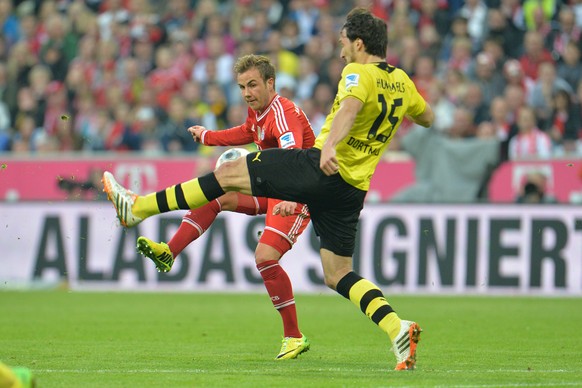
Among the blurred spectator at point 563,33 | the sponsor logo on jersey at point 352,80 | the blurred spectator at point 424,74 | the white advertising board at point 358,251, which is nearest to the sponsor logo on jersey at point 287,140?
the sponsor logo on jersey at point 352,80

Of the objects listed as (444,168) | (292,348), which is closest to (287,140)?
(292,348)

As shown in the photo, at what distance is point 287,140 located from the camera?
30.3 ft

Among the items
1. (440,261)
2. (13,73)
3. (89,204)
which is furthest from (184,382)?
(13,73)

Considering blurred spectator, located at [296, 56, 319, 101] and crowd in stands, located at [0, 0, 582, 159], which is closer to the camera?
crowd in stands, located at [0, 0, 582, 159]

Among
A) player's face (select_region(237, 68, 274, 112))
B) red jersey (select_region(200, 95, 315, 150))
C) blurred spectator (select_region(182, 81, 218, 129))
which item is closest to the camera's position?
red jersey (select_region(200, 95, 315, 150))

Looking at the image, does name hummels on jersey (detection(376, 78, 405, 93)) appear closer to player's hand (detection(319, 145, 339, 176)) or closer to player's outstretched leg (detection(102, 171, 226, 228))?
player's hand (detection(319, 145, 339, 176))

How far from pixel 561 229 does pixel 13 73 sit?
12.1 m

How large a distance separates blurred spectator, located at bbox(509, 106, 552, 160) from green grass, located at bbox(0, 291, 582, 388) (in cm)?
251

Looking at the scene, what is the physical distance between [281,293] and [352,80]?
2.33m

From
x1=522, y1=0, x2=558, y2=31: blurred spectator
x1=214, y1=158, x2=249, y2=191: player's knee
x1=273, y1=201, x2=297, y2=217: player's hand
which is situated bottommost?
x1=273, y1=201, x2=297, y2=217: player's hand

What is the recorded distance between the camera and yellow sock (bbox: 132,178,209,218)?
8344mm

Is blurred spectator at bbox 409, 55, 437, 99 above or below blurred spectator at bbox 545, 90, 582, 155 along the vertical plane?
above

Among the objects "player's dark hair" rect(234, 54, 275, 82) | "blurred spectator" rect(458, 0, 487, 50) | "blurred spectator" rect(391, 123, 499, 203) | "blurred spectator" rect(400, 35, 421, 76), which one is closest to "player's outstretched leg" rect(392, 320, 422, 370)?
"player's dark hair" rect(234, 54, 275, 82)

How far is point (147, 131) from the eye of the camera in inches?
816
